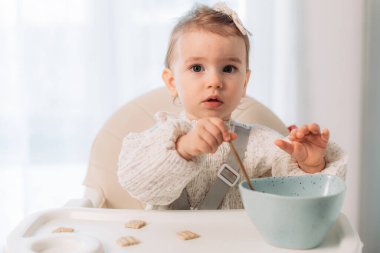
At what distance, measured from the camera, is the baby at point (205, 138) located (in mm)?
875

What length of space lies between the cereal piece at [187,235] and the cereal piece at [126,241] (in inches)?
2.6

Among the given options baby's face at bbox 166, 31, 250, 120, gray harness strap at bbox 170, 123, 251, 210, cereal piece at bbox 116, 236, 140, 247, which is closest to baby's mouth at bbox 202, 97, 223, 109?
baby's face at bbox 166, 31, 250, 120

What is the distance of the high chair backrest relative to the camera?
1.27m

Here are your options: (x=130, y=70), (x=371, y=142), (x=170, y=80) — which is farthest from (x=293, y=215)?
(x=371, y=142)

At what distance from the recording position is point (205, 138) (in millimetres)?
816

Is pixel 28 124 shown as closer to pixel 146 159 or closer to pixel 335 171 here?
pixel 146 159

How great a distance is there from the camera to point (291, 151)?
0.91 meters

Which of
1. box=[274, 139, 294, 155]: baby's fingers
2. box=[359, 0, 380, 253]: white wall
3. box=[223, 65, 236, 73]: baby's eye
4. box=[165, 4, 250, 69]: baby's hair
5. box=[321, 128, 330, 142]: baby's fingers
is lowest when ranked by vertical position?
box=[359, 0, 380, 253]: white wall

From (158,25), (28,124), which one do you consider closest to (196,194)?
(158,25)

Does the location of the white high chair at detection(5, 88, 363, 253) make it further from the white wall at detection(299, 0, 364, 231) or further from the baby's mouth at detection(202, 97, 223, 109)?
the white wall at detection(299, 0, 364, 231)

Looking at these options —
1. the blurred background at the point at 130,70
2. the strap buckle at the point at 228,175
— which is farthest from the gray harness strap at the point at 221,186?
the blurred background at the point at 130,70

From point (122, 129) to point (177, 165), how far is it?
18.2 inches

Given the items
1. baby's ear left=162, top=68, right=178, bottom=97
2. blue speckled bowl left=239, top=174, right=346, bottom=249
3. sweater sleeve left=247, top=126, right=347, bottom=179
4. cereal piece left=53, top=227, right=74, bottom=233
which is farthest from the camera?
baby's ear left=162, top=68, right=178, bottom=97

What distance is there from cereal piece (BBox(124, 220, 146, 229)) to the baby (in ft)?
0.19
